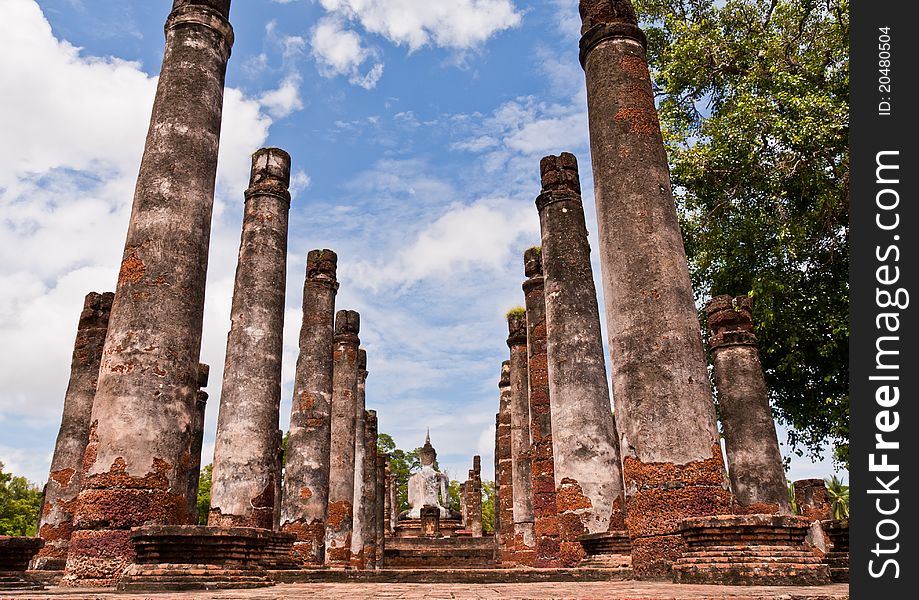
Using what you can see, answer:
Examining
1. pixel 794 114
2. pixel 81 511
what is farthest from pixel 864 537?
pixel 794 114

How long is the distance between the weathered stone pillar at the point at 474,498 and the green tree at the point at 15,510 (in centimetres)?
1949

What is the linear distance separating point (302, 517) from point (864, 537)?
12912mm

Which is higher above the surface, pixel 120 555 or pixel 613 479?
pixel 613 479

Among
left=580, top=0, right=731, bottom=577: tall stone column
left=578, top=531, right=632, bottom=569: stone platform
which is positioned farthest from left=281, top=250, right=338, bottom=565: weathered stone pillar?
left=580, top=0, right=731, bottom=577: tall stone column

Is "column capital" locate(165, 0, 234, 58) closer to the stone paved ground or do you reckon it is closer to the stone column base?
the stone paved ground

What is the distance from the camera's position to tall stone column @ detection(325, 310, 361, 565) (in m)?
17.3

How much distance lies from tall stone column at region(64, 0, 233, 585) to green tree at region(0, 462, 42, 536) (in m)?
29.6

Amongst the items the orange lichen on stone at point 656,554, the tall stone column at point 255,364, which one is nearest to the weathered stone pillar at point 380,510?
the tall stone column at point 255,364

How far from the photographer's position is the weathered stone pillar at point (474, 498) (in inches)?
1346

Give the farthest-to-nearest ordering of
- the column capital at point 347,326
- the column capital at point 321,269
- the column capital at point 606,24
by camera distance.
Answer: the column capital at point 347,326, the column capital at point 321,269, the column capital at point 606,24

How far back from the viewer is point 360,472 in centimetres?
2262

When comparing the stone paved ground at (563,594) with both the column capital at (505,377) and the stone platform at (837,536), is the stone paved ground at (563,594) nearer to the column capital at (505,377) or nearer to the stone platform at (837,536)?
the stone platform at (837,536)

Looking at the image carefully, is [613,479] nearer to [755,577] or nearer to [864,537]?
[755,577]

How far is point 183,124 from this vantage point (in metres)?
7.75
